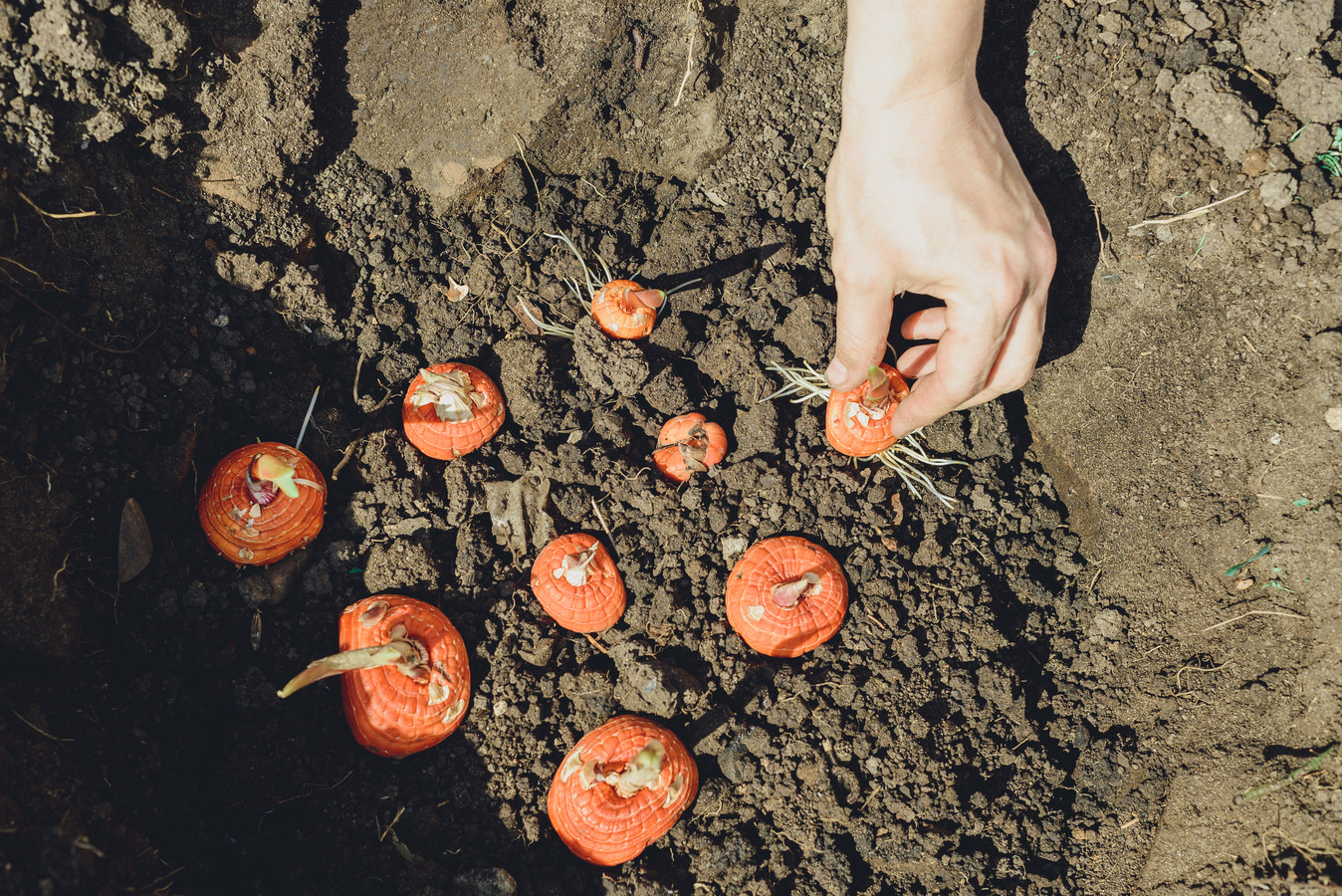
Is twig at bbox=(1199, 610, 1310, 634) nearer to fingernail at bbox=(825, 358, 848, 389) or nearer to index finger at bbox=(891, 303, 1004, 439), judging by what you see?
index finger at bbox=(891, 303, 1004, 439)

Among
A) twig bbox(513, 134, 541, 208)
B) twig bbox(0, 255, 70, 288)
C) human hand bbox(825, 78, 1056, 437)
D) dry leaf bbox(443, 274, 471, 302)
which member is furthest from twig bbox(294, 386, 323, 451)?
human hand bbox(825, 78, 1056, 437)

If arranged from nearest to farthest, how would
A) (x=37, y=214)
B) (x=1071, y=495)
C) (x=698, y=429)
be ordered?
(x=37, y=214) → (x=698, y=429) → (x=1071, y=495)

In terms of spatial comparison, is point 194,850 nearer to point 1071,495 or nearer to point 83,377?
point 83,377

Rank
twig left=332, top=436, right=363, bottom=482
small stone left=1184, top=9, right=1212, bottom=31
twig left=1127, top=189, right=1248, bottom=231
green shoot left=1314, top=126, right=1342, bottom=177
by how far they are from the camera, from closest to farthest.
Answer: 1. green shoot left=1314, top=126, right=1342, bottom=177
2. twig left=1127, top=189, right=1248, bottom=231
3. small stone left=1184, top=9, right=1212, bottom=31
4. twig left=332, top=436, right=363, bottom=482

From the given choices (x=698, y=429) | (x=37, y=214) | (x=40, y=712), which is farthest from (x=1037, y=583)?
(x=37, y=214)

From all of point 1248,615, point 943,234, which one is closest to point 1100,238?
point 943,234

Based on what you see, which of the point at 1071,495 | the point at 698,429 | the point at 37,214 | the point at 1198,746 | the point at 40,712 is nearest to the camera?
the point at 40,712

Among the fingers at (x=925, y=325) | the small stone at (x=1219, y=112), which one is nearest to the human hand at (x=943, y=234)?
the fingers at (x=925, y=325)

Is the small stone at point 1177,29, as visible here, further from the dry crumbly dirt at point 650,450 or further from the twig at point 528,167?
the twig at point 528,167
